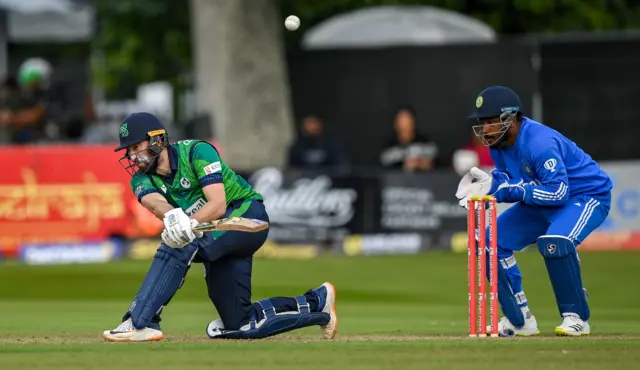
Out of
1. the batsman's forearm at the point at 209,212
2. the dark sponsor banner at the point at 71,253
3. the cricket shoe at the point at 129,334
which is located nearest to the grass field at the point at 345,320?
the cricket shoe at the point at 129,334

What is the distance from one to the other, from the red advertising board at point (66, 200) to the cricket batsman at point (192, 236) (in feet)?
30.5

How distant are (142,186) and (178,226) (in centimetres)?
56

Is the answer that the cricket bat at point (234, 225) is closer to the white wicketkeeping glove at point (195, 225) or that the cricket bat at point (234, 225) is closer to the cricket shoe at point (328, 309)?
the white wicketkeeping glove at point (195, 225)

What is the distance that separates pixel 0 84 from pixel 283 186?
5.62m

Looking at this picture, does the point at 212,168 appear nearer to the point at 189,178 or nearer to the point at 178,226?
the point at 189,178

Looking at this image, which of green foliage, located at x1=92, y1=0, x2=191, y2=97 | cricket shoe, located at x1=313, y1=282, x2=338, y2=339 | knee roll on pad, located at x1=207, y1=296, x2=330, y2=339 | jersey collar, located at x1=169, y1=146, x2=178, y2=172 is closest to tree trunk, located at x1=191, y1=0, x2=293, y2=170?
green foliage, located at x1=92, y1=0, x2=191, y2=97

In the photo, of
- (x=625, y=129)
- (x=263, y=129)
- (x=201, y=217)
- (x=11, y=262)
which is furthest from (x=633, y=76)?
(x=201, y=217)

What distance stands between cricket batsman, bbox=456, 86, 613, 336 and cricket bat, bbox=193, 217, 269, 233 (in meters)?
1.31

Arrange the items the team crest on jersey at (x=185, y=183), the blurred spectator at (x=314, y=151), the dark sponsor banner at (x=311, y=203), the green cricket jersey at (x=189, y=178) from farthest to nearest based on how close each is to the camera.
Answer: the blurred spectator at (x=314, y=151), the dark sponsor banner at (x=311, y=203), the team crest on jersey at (x=185, y=183), the green cricket jersey at (x=189, y=178)

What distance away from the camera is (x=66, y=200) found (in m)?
19.5

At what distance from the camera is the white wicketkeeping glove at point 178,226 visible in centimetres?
962

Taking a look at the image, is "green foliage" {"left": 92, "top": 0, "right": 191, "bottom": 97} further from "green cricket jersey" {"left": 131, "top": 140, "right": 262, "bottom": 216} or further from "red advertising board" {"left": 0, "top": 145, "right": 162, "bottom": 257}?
"green cricket jersey" {"left": 131, "top": 140, "right": 262, "bottom": 216}

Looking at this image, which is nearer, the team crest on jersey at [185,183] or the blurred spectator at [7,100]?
the team crest on jersey at [185,183]

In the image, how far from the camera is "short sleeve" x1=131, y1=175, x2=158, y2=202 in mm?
10016
